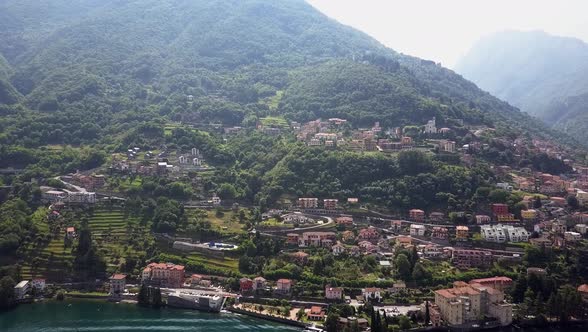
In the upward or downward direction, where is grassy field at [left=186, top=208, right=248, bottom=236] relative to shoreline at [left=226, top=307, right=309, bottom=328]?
upward

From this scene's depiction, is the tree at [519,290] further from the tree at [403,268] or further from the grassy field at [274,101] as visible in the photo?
the grassy field at [274,101]

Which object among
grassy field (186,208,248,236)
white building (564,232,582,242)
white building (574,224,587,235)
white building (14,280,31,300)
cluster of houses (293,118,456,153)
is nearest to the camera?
white building (14,280,31,300)

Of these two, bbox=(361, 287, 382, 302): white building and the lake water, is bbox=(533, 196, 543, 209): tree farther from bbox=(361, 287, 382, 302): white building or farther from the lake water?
the lake water

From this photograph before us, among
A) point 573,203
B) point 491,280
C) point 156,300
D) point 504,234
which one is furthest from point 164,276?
point 573,203

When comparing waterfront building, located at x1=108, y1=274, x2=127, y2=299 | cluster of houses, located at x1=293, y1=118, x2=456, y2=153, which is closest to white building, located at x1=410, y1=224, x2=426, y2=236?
cluster of houses, located at x1=293, y1=118, x2=456, y2=153

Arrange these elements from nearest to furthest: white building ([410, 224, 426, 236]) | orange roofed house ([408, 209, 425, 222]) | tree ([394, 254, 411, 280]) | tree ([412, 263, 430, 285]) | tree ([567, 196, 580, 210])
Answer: tree ([412, 263, 430, 285])
tree ([394, 254, 411, 280])
white building ([410, 224, 426, 236])
orange roofed house ([408, 209, 425, 222])
tree ([567, 196, 580, 210])

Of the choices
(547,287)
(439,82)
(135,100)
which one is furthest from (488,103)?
(547,287)

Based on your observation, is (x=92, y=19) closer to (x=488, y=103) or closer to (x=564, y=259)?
(x=488, y=103)
